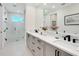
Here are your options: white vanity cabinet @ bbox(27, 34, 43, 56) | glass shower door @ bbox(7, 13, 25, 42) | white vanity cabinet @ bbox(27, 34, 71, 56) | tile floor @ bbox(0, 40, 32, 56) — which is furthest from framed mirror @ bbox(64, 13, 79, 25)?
glass shower door @ bbox(7, 13, 25, 42)

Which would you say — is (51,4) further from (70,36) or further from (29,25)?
(29,25)

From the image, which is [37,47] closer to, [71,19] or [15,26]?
[71,19]

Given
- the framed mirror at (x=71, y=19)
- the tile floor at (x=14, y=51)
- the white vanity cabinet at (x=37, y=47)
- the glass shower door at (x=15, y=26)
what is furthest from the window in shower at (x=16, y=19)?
the framed mirror at (x=71, y=19)

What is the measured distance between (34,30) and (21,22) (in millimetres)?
2637

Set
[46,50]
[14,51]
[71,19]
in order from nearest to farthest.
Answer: [46,50], [71,19], [14,51]

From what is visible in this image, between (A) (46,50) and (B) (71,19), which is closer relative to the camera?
(A) (46,50)

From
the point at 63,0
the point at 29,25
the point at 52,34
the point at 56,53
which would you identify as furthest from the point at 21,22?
the point at 56,53

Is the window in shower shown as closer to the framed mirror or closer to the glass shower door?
the glass shower door

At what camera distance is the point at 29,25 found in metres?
5.59

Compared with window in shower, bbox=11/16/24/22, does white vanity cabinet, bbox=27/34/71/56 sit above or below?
below

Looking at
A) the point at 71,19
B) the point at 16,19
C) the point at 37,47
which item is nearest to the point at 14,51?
the point at 37,47

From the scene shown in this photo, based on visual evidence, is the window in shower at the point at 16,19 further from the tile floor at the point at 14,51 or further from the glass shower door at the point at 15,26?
the tile floor at the point at 14,51

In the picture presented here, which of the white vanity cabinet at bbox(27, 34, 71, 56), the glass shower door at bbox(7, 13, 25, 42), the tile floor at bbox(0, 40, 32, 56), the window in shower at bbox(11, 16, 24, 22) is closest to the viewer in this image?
the white vanity cabinet at bbox(27, 34, 71, 56)

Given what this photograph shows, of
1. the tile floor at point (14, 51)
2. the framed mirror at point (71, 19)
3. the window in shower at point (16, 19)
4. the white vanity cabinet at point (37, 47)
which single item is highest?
the window in shower at point (16, 19)
